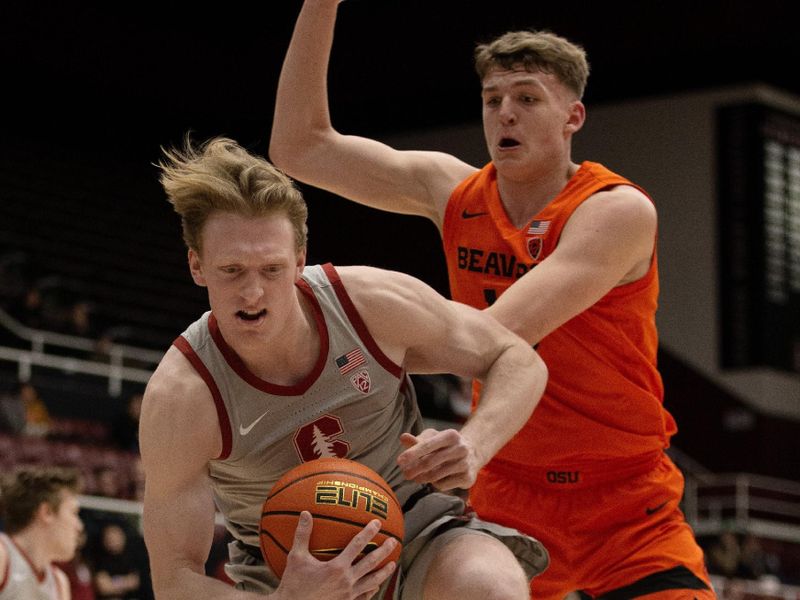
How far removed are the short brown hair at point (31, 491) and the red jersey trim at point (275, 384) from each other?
11.6ft

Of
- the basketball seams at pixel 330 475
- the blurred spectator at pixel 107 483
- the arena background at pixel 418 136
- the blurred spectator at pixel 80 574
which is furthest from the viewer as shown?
the arena background at pixel 418 136

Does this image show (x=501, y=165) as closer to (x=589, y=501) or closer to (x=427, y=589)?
(x=589, y=501)

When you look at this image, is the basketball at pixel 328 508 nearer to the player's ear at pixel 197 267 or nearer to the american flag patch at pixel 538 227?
the player's ear at pixel 197 267

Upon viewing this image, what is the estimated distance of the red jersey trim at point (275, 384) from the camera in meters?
3.45

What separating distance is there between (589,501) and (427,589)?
0.85 metres

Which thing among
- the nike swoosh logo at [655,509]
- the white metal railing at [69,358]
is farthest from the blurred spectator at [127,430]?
the nike swoosh logo at [655,509]

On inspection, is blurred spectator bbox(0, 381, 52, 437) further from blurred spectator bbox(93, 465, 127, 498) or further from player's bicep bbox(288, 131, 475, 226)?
player's bicep bbox(288, 131, 475, 226)

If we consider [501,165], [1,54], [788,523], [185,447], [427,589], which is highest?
[1,54]

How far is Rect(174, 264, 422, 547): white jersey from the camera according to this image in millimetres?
3441

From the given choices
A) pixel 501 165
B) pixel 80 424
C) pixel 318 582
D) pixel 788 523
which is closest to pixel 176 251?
pixel 80 424

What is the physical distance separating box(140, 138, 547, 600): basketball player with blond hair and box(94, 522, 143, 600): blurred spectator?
4.31 meters

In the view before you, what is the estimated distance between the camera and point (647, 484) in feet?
13.5

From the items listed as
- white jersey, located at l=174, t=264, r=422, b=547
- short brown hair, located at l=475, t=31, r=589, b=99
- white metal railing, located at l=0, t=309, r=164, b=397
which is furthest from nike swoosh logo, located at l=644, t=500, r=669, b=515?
white metal railing, located at l=0, t=309, r=164, b=397

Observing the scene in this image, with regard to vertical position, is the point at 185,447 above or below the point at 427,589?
above
